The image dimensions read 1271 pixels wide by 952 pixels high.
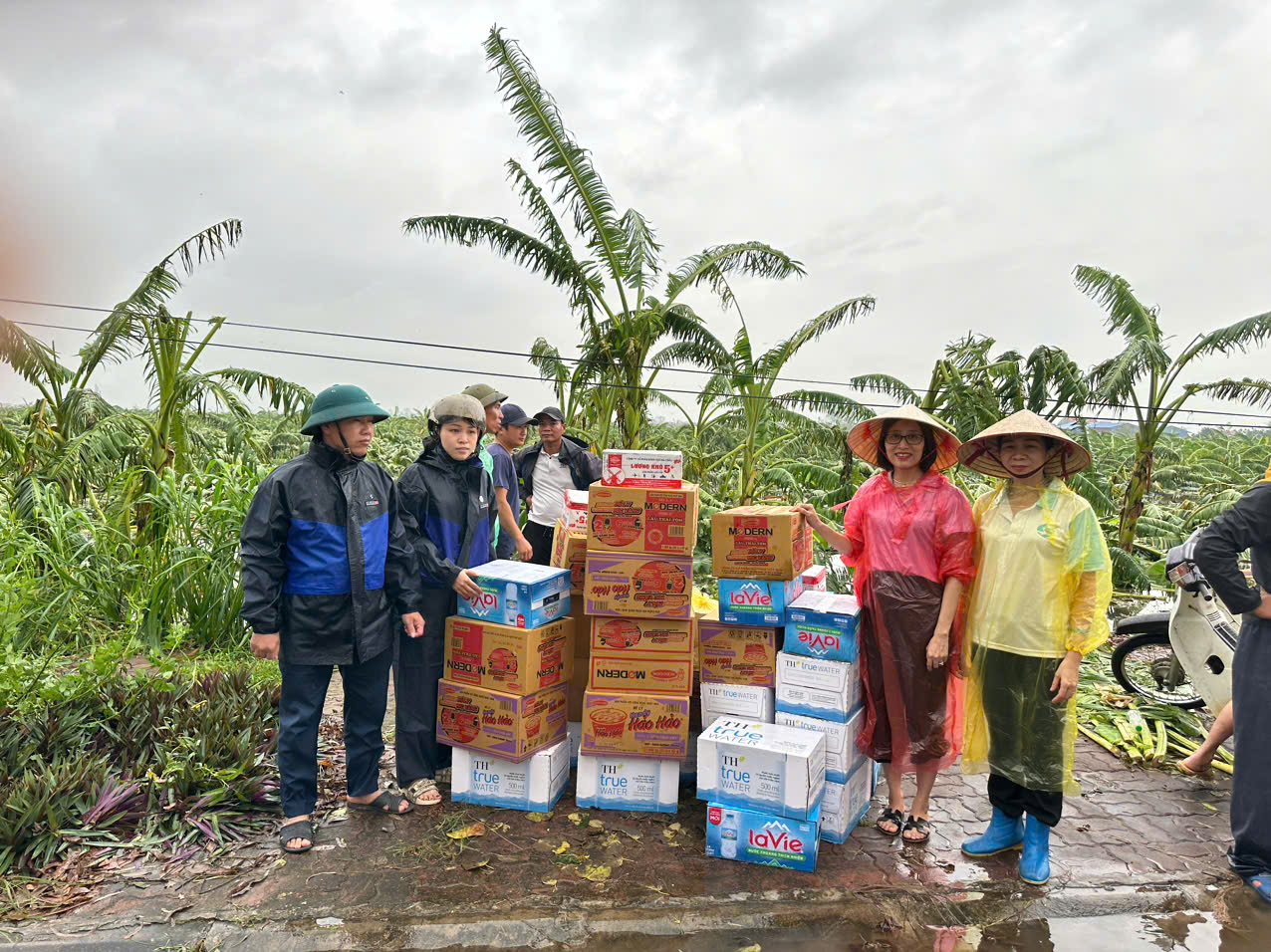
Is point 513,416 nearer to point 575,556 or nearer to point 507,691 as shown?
point 575,556

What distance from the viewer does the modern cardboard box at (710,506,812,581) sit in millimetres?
3393

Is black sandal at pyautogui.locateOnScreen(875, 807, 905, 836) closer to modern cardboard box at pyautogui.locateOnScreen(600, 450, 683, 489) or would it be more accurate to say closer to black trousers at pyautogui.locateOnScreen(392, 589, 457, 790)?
modern cardboard box at pyautogui.locateOnScreen(600, 450, 683, 489)

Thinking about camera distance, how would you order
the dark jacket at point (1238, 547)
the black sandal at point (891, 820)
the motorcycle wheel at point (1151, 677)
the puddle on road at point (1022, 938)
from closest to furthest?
the puddle on road at point (1022, 938) → the dark jacket at point (1238, 547) → the black sandal at point (891, 820) → the motorcycle wheel at point (1151, 677)

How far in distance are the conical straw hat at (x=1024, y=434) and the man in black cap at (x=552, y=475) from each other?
2.88 meters

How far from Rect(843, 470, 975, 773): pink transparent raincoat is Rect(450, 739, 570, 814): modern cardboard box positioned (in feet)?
4.76

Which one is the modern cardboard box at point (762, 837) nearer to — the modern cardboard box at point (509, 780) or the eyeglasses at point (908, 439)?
the modern cardboard box at point (509, 780)

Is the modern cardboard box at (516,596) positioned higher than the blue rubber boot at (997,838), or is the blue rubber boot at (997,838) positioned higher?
the modern cardboard box at (516,596)

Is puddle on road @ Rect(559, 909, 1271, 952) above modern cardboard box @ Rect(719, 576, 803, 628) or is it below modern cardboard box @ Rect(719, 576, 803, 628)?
below

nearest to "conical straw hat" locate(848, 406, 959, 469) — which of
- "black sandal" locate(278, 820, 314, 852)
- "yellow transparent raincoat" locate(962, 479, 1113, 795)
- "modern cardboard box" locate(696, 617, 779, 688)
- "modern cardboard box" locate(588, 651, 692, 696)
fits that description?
"yellow transparent raincoat" locate(962, 479, 1113, 795)

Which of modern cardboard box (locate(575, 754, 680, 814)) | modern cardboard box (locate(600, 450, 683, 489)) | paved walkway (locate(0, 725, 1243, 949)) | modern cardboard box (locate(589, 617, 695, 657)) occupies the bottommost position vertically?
paved walkway (locate(0, 725, 1243, 949))

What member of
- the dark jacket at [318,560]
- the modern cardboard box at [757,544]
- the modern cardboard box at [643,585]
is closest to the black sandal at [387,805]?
the dark jacket at [318,560]

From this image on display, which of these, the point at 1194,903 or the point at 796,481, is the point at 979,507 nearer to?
the point at 1194,903

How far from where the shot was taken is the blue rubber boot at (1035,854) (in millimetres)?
2992

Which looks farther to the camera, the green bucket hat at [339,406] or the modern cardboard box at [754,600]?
the modern cardboard box at [754,600]
